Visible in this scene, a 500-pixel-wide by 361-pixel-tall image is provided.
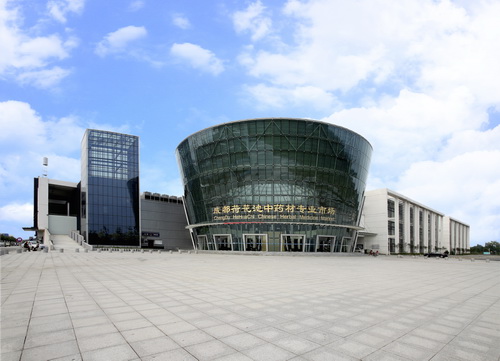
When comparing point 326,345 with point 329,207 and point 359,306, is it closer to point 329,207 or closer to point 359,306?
point 359,306

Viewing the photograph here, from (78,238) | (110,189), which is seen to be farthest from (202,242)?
(110,189)

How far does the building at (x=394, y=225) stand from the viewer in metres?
88.9

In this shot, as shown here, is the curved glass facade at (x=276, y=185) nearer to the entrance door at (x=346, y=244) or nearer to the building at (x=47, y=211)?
the entrance door at (x=346, y=244)

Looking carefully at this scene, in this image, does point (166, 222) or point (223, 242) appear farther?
point (166, 222)

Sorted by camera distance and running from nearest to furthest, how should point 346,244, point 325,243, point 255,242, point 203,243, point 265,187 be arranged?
point 255,242 < point 265,187 < point 325,243 < point 346,244 < point 203,243

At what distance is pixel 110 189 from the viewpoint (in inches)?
3241

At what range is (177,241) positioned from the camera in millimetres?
95250

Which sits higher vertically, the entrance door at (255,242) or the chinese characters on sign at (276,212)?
the chinese characters on sign at (276,212)

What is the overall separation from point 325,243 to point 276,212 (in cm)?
1118

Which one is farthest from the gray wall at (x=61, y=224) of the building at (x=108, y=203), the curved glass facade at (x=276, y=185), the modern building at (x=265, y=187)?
the curved glass facade at (x=276, y=185)

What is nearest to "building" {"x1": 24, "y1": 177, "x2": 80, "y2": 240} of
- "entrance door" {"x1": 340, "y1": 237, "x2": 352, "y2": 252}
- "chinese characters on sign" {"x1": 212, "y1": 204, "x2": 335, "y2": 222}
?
"chinese characters on sign" {"x1": 212, "y1": 204, "x2": 335, "y2": 222}

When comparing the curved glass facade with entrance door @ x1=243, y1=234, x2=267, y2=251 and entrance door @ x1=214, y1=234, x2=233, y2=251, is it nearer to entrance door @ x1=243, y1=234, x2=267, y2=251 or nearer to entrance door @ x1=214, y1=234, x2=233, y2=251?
entrance door @ x1=214, y1=234, x2=233, y2=251

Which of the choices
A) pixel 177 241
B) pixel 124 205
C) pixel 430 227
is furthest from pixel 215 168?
pixel 430 227

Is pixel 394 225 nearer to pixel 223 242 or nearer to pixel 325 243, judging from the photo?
pixel 325 243
